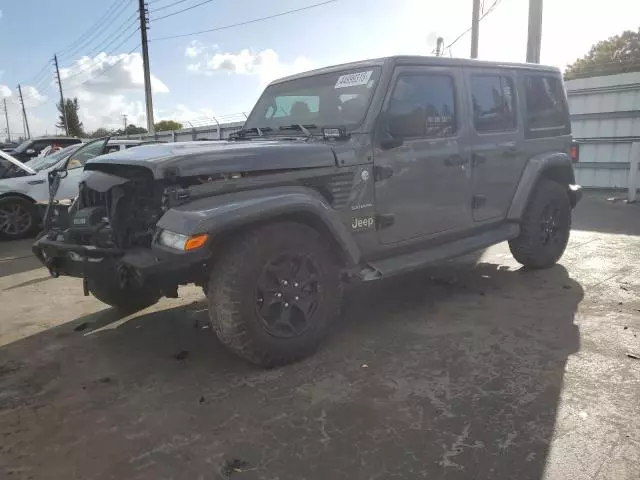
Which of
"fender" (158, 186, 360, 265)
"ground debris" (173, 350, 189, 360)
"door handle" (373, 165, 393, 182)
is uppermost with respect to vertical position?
"door handle" (373, 165, 393, 182)

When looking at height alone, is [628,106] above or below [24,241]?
above

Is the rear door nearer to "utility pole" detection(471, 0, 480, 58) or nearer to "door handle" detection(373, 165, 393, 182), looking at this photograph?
"door handle" detection(373, 165, 393, 182)

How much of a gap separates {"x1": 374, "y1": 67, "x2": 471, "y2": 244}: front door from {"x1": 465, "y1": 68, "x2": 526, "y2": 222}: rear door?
0.17 meters

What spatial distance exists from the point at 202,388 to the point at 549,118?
4.26 m

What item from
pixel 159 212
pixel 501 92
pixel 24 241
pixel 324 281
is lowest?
pixel 24 241

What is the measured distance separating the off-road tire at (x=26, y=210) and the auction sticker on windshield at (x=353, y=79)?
21.5 ft

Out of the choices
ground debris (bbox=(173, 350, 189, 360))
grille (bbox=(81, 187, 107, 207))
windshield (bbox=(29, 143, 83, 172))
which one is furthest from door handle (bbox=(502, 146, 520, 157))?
windshield (bbox=(29, 143, 83, 172))

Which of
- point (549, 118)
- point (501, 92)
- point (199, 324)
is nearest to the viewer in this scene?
point (199, 324)

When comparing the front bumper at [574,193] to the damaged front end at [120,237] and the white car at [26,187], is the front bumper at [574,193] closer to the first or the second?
the damaged front end at [120,237]

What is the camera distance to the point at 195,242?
8.95 feet

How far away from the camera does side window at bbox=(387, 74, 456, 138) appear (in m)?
3.66

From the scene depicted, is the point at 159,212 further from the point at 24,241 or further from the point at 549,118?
the point at 24,241

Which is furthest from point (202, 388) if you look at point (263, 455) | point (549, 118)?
point (549, 118)

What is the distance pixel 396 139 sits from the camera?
12.0 feet
